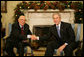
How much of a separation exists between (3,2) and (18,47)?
2375mm

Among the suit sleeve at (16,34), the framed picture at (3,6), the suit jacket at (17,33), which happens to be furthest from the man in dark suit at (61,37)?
the framed picture at (3,6)

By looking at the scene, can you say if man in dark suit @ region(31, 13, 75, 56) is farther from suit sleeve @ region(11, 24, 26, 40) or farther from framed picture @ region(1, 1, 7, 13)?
framed picture @ region(1, 1, 7, 13)

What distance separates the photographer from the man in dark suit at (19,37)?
12.3 ft

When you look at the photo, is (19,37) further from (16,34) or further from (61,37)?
(61,37)

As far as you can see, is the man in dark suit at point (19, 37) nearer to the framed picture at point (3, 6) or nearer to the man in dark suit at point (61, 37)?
the man in dark suit at point (61, 37)

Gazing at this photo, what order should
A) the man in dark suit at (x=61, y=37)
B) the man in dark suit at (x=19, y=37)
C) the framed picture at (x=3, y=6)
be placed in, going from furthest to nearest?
the framed picture at (x=3, y=6) → the man in dark suit at (x=19, y=37) → the man in dark suit at (x=61, y=37)

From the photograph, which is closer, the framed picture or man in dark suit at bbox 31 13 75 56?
man in dark suit at bbox 31 13 75 56

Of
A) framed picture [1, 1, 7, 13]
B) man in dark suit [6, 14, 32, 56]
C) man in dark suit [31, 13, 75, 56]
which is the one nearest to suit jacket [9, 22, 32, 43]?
man in dark suit [6, 14, 32, 56]

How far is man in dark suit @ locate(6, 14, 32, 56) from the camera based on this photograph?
3764 mm

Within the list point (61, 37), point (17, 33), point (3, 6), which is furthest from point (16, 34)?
point (3, 6)

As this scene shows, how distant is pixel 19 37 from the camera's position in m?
3.84

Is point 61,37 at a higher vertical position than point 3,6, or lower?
lower

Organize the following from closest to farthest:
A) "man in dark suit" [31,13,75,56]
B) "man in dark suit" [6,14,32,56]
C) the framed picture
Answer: "man in dark suit" [31,13,75,56]
"man in dark suit" [6,14,32,56]
the framed picture

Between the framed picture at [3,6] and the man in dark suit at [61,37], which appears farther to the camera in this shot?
the framed picture at [3,6]
